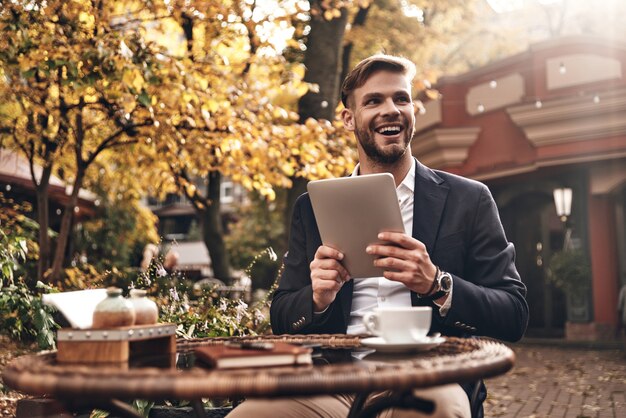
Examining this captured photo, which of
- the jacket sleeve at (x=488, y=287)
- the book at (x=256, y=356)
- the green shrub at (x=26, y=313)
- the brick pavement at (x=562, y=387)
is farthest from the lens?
the brick pavement at (x=562, y=387)

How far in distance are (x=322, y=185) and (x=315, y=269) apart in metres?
0.33

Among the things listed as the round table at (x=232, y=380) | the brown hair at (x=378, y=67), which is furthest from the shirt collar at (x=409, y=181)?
the round table at (x=232, y=380)

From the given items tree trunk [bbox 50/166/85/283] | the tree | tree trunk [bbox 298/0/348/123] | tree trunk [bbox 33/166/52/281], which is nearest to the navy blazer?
the tree

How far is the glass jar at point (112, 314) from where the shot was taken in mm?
1877

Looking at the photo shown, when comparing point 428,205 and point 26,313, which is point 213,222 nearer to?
point 26,313

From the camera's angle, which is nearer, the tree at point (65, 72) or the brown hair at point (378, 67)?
the brown hair at point (378, 67)

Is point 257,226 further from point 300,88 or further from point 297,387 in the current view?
point 297,387

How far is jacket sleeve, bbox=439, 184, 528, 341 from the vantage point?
2498 millimetres

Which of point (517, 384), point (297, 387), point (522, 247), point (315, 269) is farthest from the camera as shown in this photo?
point (522, 247)

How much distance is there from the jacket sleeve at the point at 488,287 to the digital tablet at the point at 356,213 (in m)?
0.35

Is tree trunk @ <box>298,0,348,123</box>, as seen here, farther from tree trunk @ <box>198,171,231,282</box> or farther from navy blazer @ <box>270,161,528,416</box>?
navy blazer @ <box>270,161,528,416</box>

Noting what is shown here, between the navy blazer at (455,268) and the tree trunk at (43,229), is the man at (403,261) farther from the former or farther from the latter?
the tree trunk at (43,229)

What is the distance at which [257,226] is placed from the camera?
27.0m

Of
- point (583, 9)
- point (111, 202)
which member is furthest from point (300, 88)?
point (583, 9)
